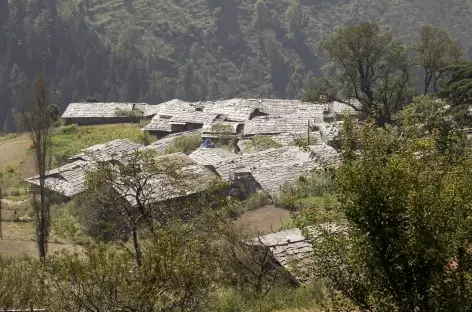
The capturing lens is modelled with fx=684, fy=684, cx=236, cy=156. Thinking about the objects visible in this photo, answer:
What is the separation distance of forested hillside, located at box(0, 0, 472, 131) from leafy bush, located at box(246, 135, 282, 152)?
1898 inches

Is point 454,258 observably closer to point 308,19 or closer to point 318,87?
point 318,87

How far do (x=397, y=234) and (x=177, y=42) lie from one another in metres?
84.1

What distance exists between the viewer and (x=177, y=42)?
8881 centimetres

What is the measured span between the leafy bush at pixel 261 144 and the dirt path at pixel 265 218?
693 cm

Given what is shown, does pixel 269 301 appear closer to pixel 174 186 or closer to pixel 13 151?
pixel 174 186

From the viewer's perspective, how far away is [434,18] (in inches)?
3514

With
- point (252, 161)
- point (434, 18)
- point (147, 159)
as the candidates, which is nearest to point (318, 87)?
point (252, 161)

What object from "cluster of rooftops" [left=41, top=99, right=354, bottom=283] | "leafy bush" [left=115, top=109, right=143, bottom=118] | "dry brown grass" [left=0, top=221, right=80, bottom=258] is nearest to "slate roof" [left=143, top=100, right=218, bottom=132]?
"cluster of rooftops" [left=41, top=99, right=354, bottom=283]

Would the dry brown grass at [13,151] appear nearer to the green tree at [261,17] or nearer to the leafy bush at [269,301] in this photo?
the leafy bush at [269,301]

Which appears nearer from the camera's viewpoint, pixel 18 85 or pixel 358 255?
pixel 358 255

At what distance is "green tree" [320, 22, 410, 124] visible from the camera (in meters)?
27.7

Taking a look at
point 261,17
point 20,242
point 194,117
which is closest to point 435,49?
point 194,117

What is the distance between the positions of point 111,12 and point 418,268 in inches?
3598

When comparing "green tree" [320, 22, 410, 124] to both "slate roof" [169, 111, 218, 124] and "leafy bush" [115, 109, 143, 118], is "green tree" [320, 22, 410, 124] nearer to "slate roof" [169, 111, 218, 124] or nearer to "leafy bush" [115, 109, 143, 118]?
"slate roof" [169, 111, 218, 124]
